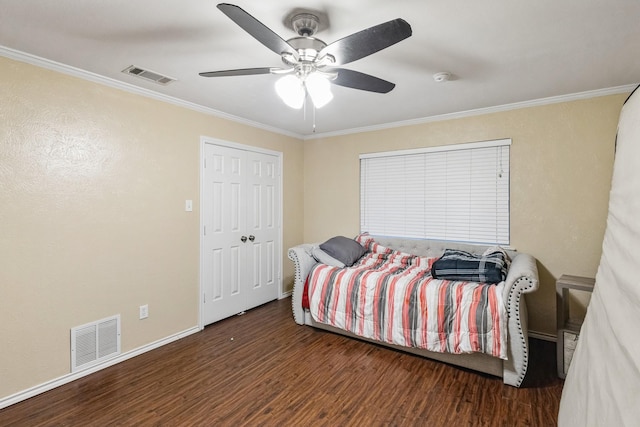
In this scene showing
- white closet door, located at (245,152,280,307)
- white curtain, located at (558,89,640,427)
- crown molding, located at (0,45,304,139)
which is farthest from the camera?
white closet door, located at (245,152,280,307)

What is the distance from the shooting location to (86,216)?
251 centimetres

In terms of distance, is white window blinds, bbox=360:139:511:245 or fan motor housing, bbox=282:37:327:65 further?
white window blinds, bbox=360:139:511:245

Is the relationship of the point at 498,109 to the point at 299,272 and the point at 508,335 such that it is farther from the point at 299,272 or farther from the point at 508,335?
the point at 299,272

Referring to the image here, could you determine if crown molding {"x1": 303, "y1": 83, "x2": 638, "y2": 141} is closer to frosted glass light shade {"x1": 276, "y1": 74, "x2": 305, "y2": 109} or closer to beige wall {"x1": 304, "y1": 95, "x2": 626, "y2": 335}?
beige wall {"x1": 304, "y1": 95, "x2": 626, "y2": 335}

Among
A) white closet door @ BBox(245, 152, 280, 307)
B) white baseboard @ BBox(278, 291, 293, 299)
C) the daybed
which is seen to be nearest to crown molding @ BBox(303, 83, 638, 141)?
white closet door @ BBox(245, 152, 280, 307)

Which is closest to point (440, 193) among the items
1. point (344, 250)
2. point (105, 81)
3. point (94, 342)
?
point (344, 250)

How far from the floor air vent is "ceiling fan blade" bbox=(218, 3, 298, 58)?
2494mm

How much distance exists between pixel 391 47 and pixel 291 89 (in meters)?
0.77

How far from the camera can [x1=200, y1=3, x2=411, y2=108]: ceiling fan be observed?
1.36 m

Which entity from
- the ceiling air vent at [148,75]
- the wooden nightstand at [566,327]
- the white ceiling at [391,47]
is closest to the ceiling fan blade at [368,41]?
the white ceiling at [391,47]

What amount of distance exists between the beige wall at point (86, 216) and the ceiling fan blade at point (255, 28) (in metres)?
1.84

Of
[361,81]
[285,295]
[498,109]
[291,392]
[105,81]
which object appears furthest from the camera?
[285,295]

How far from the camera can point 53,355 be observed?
2336 mm

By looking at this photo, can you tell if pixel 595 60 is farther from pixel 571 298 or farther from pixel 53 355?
pixel 53 355
